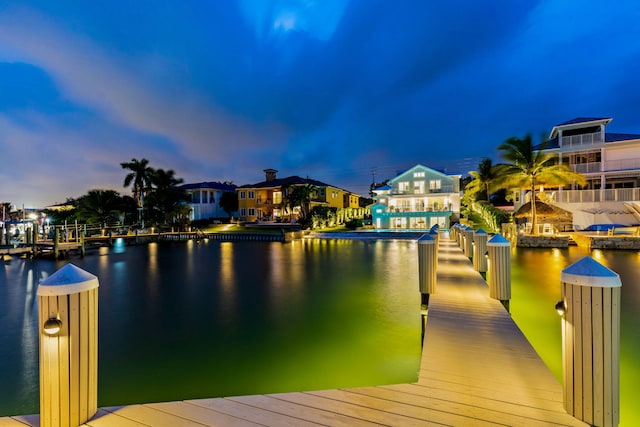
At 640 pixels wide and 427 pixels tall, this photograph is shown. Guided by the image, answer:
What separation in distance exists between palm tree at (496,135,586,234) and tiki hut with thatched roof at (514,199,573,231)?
112cm

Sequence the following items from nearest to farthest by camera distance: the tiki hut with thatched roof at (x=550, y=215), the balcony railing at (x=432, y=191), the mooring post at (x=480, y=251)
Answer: the mooring post at (x=480, y=251) → the tiki hut with thatched roof at (x=550, y=215) → the balcony railing at (x=432, y=191)

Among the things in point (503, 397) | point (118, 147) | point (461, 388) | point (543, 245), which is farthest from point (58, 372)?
point (118, 147)

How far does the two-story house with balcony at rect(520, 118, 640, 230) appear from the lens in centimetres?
2384

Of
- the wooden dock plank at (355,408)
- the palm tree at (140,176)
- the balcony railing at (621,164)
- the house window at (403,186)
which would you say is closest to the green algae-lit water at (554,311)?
the wooden dock plank at (355,408)

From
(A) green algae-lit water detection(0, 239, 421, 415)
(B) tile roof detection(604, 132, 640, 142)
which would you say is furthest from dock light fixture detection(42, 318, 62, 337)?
(B) tile roof detection(604, 132, 640, 142)

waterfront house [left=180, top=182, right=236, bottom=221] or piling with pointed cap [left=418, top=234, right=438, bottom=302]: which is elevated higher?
waterfront house [left=180, top=182, right=236, bottom=221]

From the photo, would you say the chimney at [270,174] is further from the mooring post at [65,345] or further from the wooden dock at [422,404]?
the mooring post at [65,345]

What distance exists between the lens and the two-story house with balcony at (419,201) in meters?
35.1

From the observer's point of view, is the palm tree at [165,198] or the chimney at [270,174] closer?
the palm tree at [165,198]

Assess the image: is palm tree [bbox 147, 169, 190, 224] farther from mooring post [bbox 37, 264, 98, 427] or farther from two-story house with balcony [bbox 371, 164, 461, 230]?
mooring post [bbox 37, 264, 98, 427]

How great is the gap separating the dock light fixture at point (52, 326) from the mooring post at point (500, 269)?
677 cm

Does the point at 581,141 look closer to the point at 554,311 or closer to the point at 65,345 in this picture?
the point at 554,311

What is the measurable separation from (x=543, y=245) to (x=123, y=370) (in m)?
23.6

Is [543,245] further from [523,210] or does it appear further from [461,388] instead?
[461,388]
